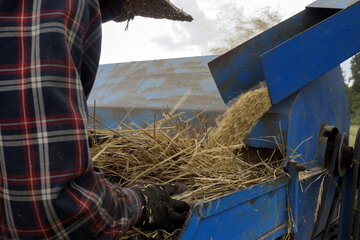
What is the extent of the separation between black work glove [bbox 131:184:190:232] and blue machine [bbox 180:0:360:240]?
9.6 inches

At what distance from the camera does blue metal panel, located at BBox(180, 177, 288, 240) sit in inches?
48.1

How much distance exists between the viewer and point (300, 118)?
2.19 metres

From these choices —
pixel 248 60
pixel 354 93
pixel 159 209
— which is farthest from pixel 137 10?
pixel 354 93

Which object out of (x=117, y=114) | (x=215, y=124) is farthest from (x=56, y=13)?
(x=117, y=114)

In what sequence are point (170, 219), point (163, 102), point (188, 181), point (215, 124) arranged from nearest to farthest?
Result: point (170, 219)
point (188, 181)
point (215, 124)
point (163, 102)

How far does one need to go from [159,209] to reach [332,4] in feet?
6.14

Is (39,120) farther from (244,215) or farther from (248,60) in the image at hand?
(248,60)

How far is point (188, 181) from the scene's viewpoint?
155 centimetres

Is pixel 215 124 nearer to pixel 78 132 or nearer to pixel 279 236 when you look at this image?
pixel 279 236

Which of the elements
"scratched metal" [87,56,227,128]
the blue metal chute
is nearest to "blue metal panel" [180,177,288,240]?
the blue metal chute

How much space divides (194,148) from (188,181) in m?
0.23

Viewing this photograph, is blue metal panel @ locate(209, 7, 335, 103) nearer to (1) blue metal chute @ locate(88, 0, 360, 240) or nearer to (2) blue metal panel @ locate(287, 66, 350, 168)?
(1) blue metal chute @ locate(88, 0, 360, 240)

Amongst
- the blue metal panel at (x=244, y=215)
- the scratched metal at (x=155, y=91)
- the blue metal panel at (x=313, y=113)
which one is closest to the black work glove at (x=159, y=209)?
the blue metal panel at (x=244, y=215)

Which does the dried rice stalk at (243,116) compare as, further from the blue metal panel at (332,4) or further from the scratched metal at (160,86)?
the blue metal panel at (332,4)
